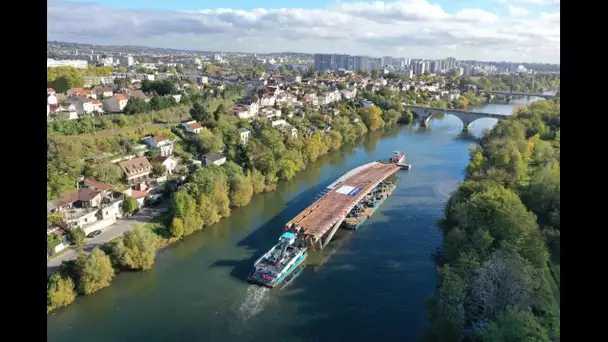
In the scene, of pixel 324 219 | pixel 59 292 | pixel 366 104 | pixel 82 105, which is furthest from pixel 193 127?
pixel 366 104

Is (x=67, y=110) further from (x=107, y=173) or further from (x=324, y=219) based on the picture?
(x=324, y=219)

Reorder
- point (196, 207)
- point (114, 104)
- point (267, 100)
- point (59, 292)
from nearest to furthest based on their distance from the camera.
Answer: point (59, 292), point (196, 207), point (114, 104), point (267, 100)

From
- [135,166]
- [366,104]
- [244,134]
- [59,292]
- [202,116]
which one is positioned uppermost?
[366,104]

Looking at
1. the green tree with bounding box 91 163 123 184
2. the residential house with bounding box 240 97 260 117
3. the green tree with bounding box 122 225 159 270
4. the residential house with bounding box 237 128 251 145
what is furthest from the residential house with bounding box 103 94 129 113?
the green tree with bounding box 122 225 159 270

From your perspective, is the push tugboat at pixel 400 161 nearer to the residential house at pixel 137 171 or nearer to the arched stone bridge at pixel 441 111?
the residential house at pixel 137 171

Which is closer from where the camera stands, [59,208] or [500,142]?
[59,208]

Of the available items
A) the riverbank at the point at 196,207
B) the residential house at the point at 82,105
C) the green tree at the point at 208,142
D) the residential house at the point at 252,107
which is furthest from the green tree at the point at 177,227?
the residential house at the point at 252,107
